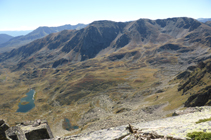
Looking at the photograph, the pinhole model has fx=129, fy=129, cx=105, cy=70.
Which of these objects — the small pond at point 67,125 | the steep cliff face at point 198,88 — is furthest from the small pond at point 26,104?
the steep cliff face at point 198,88

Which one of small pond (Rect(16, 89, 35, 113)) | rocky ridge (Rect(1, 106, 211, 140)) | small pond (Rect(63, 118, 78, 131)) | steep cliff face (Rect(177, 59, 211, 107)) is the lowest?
small pond (Rect(16, 89, 35, 113))

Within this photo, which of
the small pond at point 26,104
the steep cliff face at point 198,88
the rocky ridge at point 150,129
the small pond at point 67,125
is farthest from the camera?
the small pond at point 26,104

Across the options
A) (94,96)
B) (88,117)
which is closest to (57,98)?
(94,96)

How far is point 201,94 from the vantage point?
62062 mm

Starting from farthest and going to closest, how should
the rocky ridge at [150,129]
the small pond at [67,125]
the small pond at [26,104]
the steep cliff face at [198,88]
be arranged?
the small pond at [26,104]
the small pond at [67,125]
the steep cliff face at [198,88]
the rocky ridge at [150,129]

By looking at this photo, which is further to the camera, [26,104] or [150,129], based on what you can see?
[26,104]

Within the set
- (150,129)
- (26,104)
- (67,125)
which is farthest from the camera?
(26,104)

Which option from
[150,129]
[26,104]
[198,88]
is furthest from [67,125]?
[150,129]

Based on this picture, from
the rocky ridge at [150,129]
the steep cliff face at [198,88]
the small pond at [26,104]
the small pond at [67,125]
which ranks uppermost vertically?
the rocky ridge at [150,129]

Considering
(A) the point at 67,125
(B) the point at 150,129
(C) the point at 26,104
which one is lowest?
(C) the point at 26,104

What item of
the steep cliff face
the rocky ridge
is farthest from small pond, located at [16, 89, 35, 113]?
the steep cliff face

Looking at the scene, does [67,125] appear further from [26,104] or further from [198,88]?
[198,88]

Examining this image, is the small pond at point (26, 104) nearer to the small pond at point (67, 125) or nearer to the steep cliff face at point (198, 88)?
the small pond at point (67, 125)

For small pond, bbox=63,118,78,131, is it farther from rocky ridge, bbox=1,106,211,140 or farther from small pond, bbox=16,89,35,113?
rocky ridge, bbox=1,106,211,140
